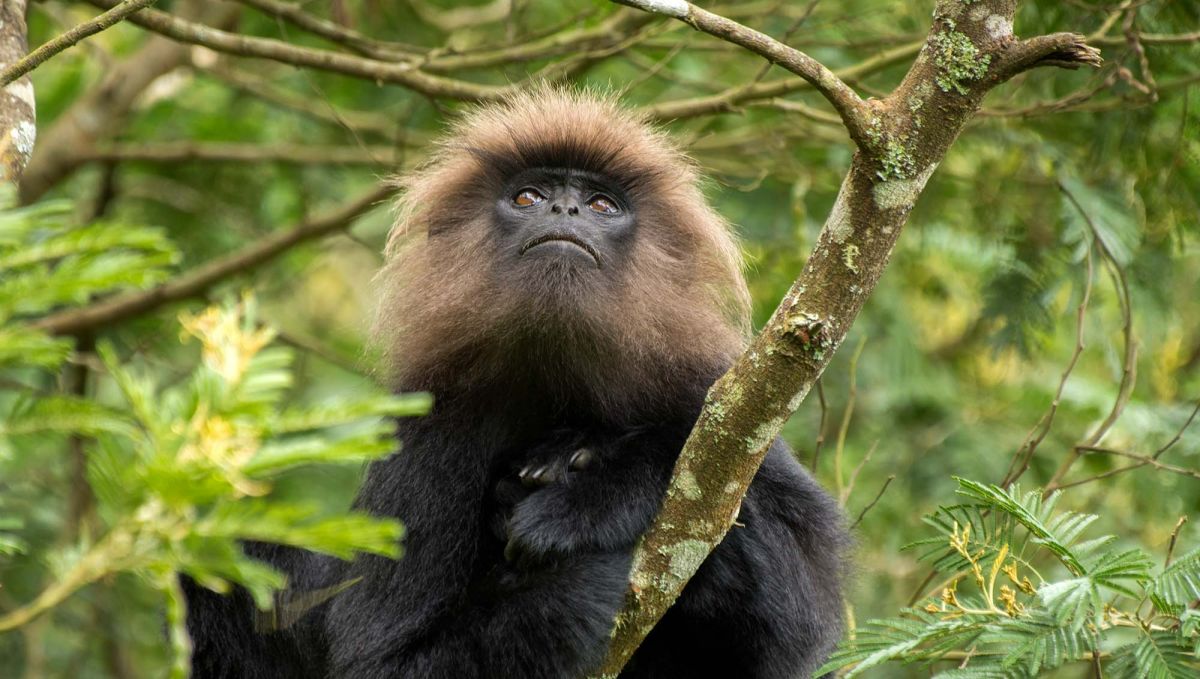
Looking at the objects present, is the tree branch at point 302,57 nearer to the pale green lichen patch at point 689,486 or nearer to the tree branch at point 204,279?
the tree branch at point 204,279

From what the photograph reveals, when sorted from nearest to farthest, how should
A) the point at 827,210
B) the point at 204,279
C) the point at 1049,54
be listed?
the point at 1049,54 → the point at 204,279 → the point at 827,210

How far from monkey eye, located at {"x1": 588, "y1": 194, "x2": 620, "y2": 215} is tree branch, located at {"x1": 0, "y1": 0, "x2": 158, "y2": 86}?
146 centimetres

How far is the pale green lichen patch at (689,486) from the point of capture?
→ 307cm

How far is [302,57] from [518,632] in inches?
93.8

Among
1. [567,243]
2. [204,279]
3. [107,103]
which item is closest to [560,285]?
[567,243]

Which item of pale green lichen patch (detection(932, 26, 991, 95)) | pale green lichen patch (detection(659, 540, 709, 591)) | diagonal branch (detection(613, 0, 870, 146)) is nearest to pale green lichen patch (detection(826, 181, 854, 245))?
diagonal branch (detection(613, 0, 870, 146))

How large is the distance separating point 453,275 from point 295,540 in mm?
2405

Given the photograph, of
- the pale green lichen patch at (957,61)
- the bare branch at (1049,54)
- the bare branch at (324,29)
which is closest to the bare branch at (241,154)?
the bare branch at (324,29)

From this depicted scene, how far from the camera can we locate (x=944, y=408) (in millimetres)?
6598

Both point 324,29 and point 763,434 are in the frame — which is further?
point 324,29

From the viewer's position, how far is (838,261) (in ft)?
9.44

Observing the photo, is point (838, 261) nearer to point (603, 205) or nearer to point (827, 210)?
point (603, 205)

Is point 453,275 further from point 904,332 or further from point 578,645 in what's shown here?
point 904,332

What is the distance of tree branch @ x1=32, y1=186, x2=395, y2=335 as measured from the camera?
5.73 metres
